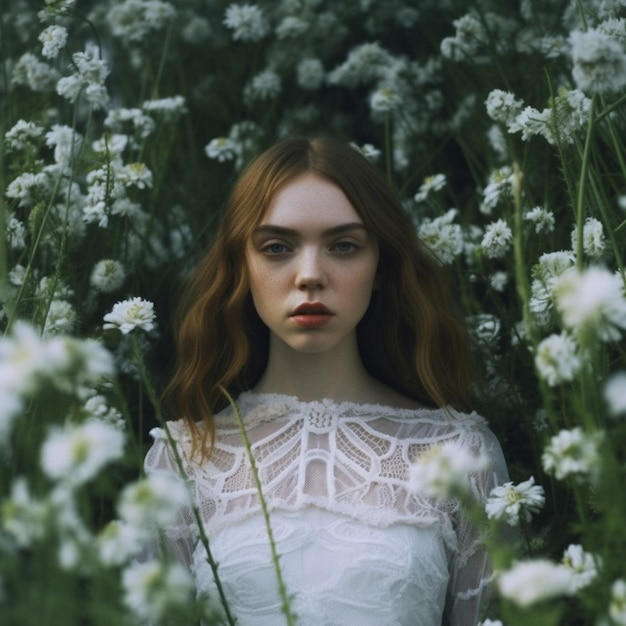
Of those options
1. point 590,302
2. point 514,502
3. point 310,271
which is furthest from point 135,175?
point 590,302

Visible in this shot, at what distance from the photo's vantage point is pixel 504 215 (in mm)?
2041

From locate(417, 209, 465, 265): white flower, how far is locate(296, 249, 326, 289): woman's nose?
0.46 metres

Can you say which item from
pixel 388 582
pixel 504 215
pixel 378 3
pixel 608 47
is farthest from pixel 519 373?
pixel 378 3

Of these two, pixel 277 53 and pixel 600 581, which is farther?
pixel 277 53

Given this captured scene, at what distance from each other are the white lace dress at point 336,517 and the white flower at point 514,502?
16 cm

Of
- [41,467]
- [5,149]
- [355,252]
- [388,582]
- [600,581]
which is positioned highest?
[5,149]

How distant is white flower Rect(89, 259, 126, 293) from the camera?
84.7 inches

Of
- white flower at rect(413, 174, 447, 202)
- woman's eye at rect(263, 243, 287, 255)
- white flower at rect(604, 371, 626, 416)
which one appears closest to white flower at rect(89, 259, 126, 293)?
woman's eye at rect(263, 243, 287, 255)

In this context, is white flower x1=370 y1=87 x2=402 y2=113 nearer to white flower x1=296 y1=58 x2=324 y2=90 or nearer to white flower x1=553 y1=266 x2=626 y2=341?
white flower x1=296 y1=58 x2=324 y2=90

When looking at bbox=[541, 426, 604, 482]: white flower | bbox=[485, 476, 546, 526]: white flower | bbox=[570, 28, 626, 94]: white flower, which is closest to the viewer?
bbox=[541, 426, 604, 482]: white flower

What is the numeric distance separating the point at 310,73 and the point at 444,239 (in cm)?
86

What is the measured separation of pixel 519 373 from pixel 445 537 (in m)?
0.45

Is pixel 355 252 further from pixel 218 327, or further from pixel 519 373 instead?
pixel 519 373

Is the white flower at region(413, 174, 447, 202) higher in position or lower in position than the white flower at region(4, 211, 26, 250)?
lower
